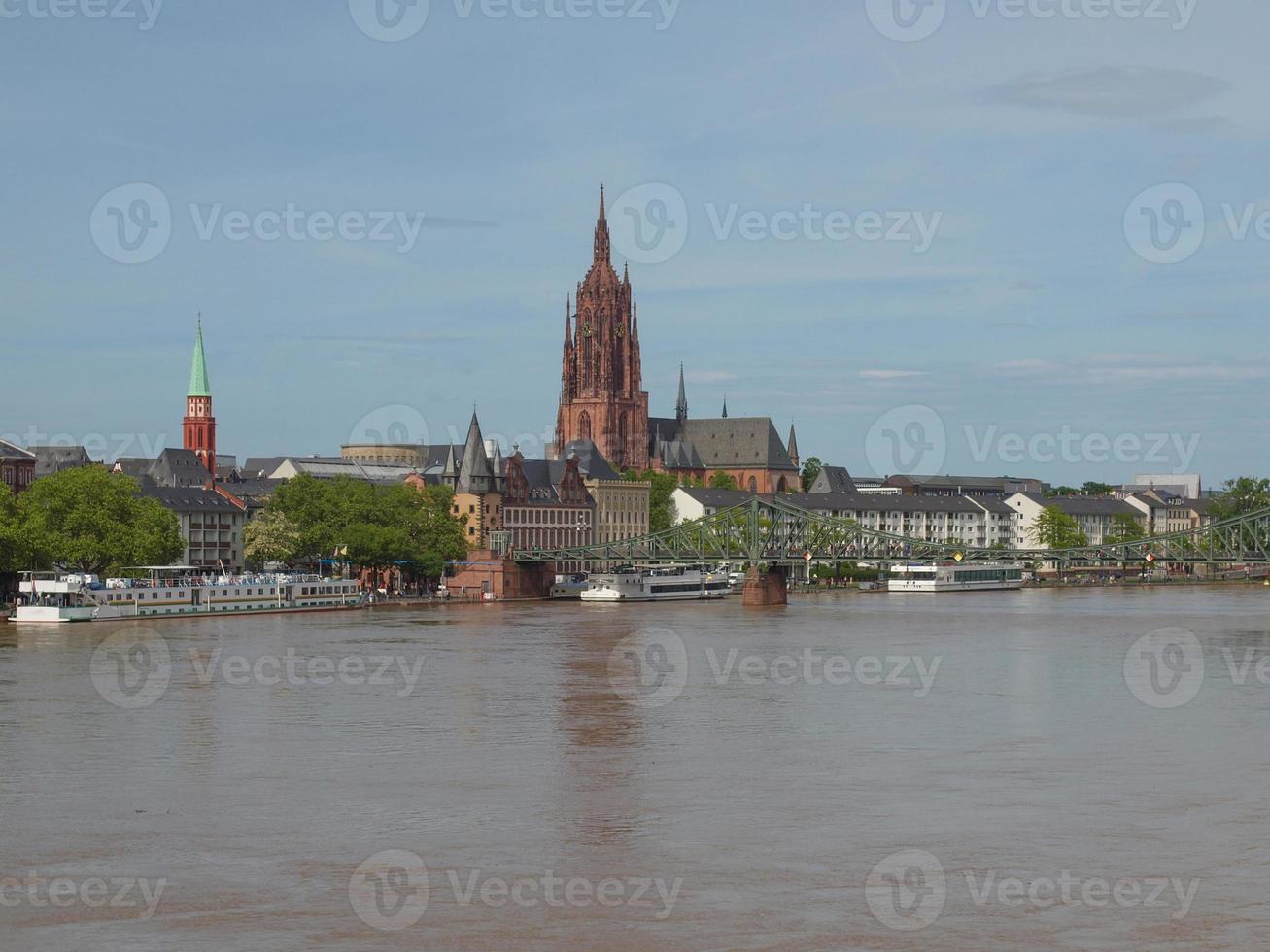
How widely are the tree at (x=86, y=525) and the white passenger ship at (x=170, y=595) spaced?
1.31 meters

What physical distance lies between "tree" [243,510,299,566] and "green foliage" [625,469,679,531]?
63086 mm

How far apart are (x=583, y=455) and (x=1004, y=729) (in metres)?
139

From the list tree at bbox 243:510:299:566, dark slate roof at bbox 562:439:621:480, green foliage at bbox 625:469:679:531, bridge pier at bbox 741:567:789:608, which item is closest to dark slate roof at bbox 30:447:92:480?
tree at bbox 243:510:299:566

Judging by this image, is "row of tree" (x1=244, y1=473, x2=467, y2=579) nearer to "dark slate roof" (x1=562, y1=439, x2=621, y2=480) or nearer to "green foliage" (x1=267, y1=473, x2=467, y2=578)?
"green foliage" (x1=267, y1=473, x2=467, y2=578)

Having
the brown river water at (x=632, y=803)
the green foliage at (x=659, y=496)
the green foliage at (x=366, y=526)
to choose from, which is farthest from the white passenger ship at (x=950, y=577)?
the brown river water at (x=632, y=803)

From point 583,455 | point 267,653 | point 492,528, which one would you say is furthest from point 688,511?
point 267,653

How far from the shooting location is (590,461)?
18025 centimetres

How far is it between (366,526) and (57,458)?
36.7 meters

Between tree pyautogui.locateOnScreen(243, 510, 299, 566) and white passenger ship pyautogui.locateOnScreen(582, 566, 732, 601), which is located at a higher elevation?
tree pyautogui.locateOnScreen(243, 510, 299, 566)

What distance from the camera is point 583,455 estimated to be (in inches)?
7200

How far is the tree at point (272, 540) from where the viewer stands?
392ft

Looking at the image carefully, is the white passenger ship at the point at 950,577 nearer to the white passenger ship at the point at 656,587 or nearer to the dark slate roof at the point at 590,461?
the white passenger ship at the point at 656,587

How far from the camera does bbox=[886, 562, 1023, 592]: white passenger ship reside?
15025 centimetres

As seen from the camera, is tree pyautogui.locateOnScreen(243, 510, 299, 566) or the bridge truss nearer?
tree pyautogui.locateOnScreen(243, 510, 299, 566)
